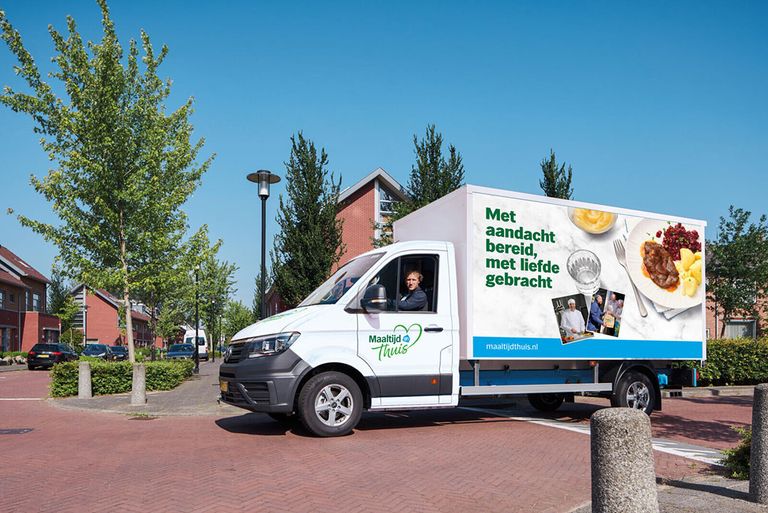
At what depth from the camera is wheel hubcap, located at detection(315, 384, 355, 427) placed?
7734 mm

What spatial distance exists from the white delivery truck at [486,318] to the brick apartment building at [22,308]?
41.9m

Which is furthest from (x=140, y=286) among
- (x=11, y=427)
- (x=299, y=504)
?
(x=299, y=504)

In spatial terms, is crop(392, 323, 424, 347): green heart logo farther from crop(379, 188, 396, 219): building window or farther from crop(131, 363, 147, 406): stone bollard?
crop(379, 188, 396, 219): building window

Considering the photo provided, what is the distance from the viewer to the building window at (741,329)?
34562 millimetres

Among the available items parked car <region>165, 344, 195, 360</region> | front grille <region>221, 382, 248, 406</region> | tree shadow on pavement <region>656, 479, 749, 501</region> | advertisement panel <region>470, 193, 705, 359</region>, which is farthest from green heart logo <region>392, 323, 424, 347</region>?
parked car <region>165, 344, 195, 360</region>

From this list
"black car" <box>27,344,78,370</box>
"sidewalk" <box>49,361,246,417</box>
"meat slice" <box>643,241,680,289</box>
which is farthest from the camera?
"black car" <box>27,344,78,370</box>

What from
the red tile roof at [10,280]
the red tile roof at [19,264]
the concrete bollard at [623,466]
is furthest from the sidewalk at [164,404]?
the red tile roof at [19,264]

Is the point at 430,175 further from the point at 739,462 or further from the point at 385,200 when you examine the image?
the point at 739,462

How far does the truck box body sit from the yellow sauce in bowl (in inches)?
1.4

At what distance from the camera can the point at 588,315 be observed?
366 inches

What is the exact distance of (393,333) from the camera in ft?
26.7

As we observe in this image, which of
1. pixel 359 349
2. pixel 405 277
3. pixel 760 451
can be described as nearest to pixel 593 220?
pixel 405 277

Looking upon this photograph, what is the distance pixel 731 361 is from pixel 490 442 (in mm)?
12011

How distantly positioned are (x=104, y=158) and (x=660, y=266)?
44.2 feet
